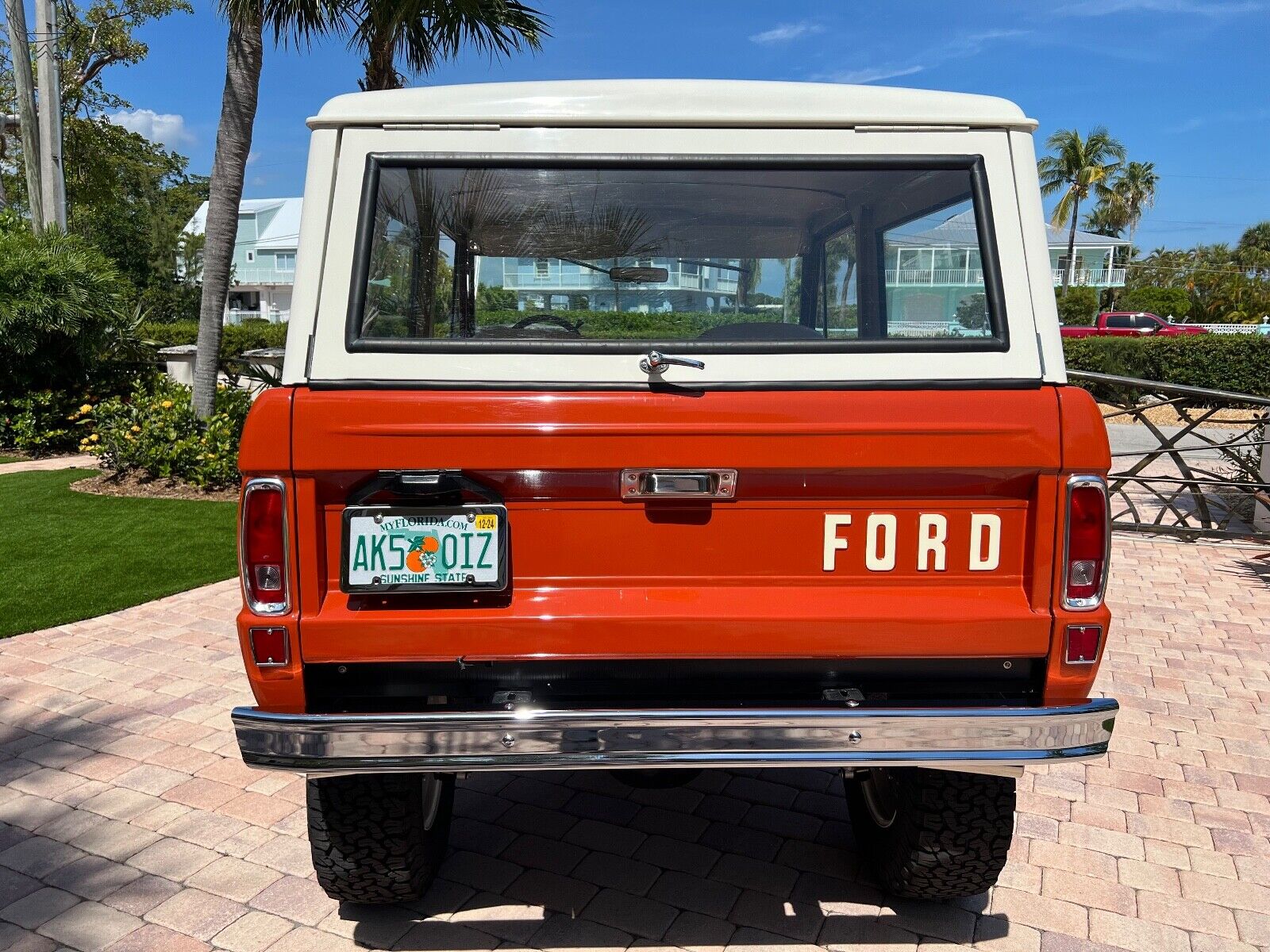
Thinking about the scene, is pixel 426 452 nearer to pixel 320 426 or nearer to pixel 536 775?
pixel 320 426

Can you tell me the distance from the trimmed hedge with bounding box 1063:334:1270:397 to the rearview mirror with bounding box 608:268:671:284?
18.1 m

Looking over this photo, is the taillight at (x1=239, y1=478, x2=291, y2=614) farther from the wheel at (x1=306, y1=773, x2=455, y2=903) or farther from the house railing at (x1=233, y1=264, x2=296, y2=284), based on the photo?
the house railing at (x1=233, y1=264, x2=296, y2=284)

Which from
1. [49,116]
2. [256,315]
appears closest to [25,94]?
[49,116]

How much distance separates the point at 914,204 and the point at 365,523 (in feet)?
5.60

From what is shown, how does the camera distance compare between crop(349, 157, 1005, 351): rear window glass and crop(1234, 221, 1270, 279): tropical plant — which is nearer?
crop(349, 157, 1005, 351): rear window glass

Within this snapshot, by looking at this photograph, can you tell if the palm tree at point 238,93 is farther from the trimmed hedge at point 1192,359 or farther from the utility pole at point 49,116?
the trimmed hedge at point 1192,359

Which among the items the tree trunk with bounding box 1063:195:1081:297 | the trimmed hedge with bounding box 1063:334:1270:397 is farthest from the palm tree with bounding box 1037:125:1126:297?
the trimmed hedge with bounding box 1063:334:1270:397

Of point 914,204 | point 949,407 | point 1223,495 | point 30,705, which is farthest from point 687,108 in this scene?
point 1223,495

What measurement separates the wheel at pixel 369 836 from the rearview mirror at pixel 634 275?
4.83ft

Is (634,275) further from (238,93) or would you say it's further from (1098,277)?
(1098,277)

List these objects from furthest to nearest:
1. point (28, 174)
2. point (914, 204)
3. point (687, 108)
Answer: point (28, 174) < point (914, 204) < point (687, 108)

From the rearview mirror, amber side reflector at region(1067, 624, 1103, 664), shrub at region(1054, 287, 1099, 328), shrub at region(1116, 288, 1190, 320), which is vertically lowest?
amber side reflector at region(1067, 624, 1103, 664)

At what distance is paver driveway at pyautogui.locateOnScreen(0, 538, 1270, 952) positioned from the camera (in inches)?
113

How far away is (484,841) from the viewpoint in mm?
3389
